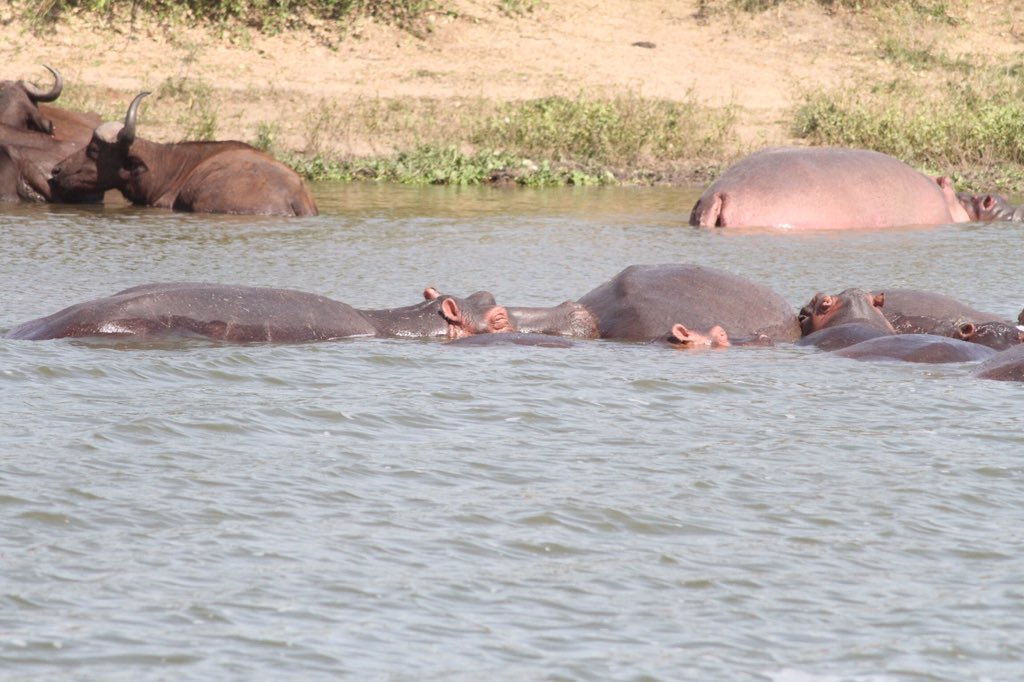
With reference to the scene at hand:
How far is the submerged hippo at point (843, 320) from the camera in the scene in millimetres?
8273

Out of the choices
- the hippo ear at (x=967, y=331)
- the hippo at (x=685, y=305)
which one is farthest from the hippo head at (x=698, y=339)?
the hippo ear at (x=967, y=331)

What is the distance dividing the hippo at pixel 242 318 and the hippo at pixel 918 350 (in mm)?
1774

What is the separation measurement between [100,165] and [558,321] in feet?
24.1

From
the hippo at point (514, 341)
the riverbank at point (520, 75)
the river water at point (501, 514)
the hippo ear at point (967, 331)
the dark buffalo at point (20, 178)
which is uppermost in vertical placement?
the riverbank at point (520, 75)

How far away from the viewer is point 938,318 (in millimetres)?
8930

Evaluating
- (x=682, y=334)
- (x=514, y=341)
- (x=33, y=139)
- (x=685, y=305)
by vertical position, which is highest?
(x=33, y=139)

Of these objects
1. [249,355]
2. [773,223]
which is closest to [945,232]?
[773,223]

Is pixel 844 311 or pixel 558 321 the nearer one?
pixel 558 321

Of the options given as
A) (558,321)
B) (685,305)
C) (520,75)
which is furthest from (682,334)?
(520,75)

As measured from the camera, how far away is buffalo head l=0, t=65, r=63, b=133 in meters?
15.2

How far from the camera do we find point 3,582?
4.27m

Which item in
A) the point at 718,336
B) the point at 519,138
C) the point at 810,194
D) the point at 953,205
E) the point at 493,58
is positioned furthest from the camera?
the point at 493,58

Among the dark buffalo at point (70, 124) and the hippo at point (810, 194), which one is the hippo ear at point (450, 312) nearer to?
the hippo at point (810, 194)

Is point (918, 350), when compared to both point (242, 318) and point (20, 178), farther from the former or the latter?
point (20, 178)
